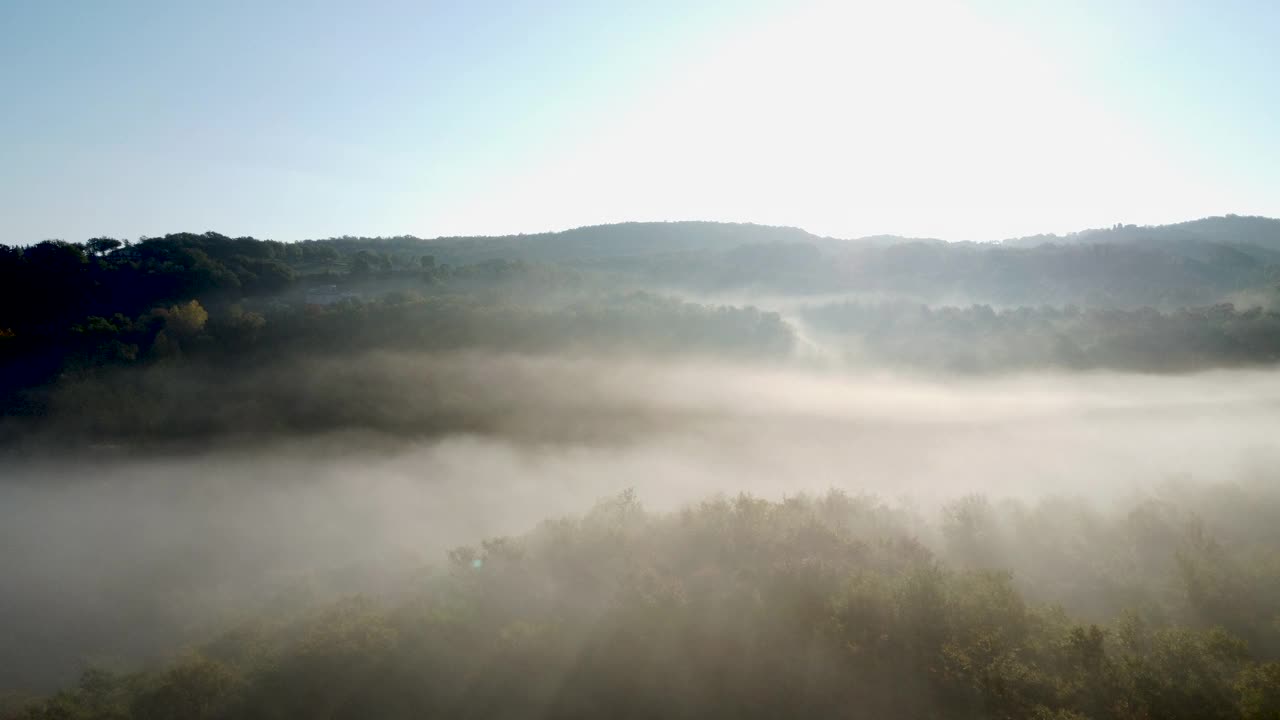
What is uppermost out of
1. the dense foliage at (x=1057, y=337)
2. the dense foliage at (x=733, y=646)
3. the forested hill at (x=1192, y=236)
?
the forested hill at (x=1192, y=236)

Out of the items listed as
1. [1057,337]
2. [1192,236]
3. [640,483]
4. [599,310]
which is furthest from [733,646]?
[1192,236]

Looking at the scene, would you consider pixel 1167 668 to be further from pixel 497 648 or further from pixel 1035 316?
pixel 1035 316

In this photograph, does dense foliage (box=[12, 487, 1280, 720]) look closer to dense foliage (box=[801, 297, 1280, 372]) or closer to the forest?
the forest

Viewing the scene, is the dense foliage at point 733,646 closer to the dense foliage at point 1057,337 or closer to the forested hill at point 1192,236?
the dense foliage at point 1057,337

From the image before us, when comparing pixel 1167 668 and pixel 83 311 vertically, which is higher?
pixel 83 311

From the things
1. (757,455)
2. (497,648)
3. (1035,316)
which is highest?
(1035,316)

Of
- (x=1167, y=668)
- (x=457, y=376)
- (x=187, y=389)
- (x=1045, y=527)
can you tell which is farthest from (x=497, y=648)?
(x=187, y=389)

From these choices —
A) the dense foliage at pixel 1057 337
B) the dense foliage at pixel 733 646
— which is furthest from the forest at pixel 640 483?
the dense foliage at pixel 1057 337
